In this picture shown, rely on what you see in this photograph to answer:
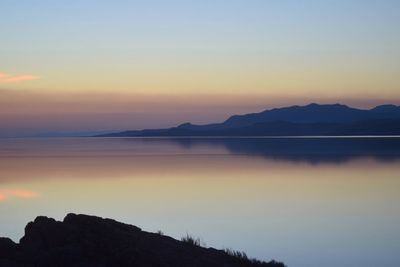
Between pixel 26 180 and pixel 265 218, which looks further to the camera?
pixel 26 180

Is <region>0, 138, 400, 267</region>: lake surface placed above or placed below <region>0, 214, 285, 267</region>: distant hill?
below

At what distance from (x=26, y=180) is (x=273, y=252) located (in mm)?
18457

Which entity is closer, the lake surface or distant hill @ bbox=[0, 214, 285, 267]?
distant hill @ bbox=[0, 214, 285, 267]

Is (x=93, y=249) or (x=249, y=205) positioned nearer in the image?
(x=93, y=249)

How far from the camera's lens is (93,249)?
741 centimetres

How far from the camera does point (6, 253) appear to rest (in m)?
7.57

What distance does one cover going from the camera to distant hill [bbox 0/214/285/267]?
7.18 metres

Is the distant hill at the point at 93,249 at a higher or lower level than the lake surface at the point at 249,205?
higher

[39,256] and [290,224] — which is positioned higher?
[39,256]

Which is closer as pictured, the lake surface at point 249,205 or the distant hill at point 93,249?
the distant hill at point 93,249

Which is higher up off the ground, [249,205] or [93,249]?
[93,249]

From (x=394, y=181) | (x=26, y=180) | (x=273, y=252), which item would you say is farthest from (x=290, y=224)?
(x=26, y=180)

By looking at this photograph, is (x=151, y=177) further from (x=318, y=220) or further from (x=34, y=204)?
(x=318, y=220)

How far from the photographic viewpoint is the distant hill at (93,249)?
283 inches
